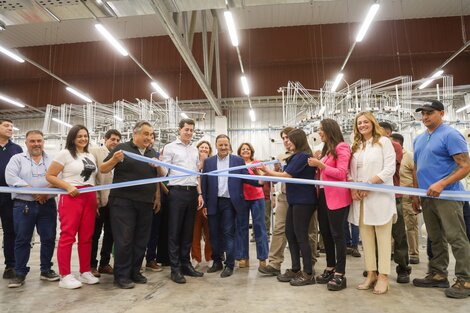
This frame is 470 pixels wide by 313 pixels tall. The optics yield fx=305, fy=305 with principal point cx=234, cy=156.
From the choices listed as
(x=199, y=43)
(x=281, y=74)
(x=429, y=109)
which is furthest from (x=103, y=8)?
(x=281, y=74)

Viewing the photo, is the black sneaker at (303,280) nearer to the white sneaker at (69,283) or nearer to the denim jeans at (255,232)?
the denim jeans at (255,232)

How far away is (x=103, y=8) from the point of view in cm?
463

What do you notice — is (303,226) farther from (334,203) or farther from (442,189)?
(442,189)

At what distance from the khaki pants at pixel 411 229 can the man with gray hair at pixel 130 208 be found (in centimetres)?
298

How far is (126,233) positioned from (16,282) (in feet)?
3.69

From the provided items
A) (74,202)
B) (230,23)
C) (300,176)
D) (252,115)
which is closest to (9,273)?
(74,202)

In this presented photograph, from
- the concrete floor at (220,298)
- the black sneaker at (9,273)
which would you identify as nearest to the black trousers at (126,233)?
the concrete floor at (220,298)

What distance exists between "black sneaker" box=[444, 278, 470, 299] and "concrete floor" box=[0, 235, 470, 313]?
0.19 feet

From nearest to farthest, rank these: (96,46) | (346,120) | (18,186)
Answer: (18,186) → (346,120) → (96,46)

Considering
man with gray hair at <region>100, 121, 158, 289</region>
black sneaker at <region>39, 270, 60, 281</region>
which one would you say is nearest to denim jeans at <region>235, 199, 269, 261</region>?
man with gray hair at <region>100, 121, 158, 289</region>

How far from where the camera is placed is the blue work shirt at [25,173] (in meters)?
2.76

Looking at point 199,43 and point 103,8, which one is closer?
point 103,8

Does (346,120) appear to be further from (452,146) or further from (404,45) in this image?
(404,45)

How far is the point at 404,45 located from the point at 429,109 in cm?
966
